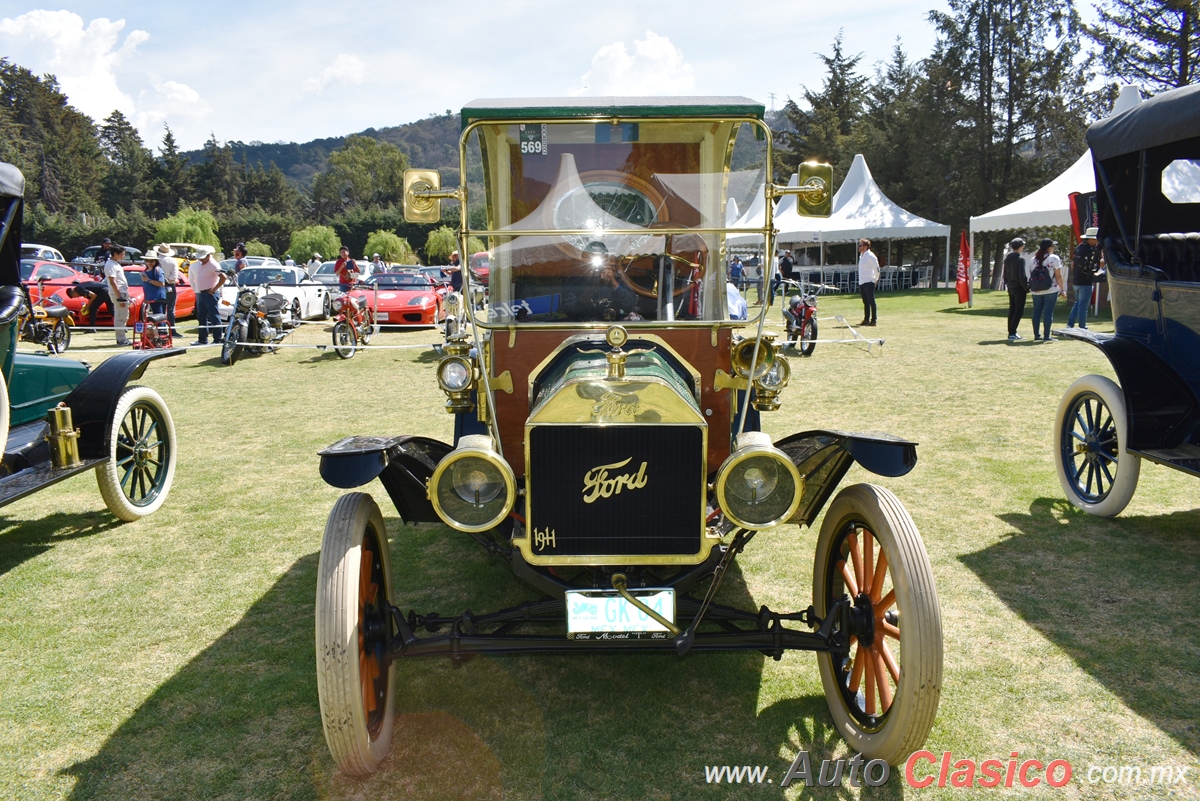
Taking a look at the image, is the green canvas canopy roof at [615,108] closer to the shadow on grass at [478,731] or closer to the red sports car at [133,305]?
the shadow on grass at [478,731]

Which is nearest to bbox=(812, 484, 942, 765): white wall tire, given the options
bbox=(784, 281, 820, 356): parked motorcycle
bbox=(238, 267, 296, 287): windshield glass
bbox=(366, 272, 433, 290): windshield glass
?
bbox=(784, 281, 820, 356): parked motorcycle

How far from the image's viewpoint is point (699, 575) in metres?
3.07

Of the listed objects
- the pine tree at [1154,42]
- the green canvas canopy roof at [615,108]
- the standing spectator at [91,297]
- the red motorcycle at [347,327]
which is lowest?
the red motorcycle at [347,327]

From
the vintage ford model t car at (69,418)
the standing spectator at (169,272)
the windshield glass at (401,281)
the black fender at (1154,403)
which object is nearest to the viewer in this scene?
the vintage ford model t car at (69,418)

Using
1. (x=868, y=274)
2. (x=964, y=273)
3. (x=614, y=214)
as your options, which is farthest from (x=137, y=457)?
(x=964, y=273)

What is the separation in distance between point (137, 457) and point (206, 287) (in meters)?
10.3

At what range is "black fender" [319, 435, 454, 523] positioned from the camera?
9.62 ft

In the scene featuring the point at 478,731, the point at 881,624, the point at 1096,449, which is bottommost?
the point at 478,731

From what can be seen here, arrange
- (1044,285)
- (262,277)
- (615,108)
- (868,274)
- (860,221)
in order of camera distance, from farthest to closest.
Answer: (860,221), (262,277), (868,274), (1044,285), (615,108)

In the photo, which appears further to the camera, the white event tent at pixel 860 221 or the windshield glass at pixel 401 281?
the white event tent at pixel 860 221

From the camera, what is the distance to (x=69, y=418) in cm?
488

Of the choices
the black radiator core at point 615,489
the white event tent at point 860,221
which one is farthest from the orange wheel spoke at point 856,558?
the white event tent at point 860,221

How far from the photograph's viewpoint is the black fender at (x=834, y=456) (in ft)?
9.89

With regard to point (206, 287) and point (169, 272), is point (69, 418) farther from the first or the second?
point (169, 272)
